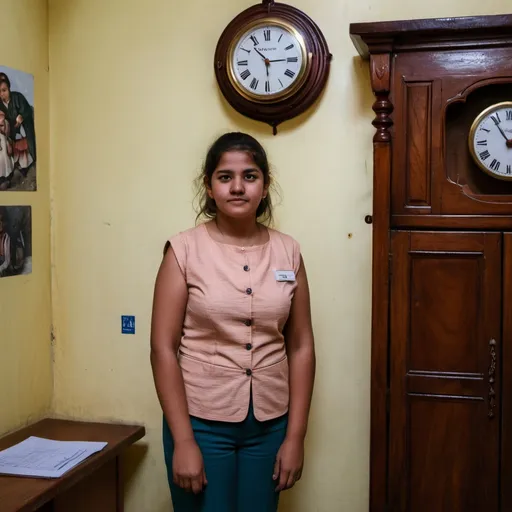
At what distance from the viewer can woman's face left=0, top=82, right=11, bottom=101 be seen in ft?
7.05

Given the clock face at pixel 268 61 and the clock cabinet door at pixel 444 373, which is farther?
the clock face at pixel 268 61

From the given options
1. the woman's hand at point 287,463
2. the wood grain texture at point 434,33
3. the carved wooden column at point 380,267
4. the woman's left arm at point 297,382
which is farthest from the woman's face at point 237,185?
the woman's hand at point 287,463

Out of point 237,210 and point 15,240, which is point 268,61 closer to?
point 237,210

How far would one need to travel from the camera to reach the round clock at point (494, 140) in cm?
193

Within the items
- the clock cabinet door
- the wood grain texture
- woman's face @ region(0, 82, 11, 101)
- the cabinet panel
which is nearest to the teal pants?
the clock cabinet door

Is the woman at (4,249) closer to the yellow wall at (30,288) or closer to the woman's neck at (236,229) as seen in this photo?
the yellow wall at (30,288)

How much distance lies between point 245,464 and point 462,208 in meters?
0.98

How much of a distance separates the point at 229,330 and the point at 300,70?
93cm

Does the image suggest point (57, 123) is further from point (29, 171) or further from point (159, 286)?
point (159, 286)

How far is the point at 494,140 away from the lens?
194 centimetres

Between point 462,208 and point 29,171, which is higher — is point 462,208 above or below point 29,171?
below

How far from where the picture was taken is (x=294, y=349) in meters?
1.84

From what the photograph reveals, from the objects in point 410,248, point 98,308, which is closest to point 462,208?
point 410,248

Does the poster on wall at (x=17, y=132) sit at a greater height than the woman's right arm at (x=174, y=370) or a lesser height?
greater
